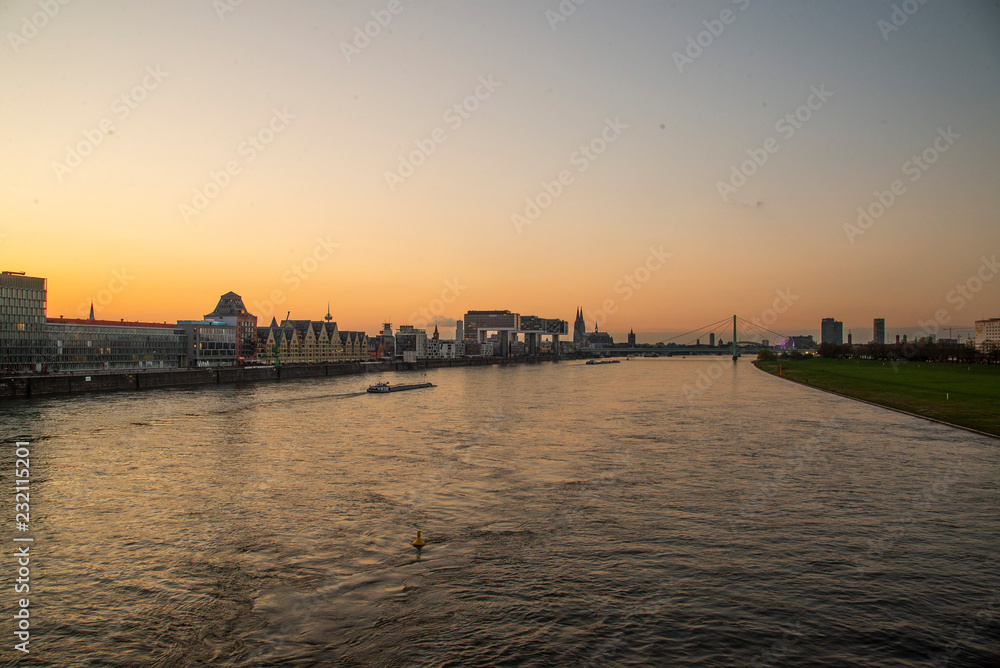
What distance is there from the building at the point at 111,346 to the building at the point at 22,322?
158 cm

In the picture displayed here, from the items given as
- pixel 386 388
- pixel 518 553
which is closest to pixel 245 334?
pixel 386 388

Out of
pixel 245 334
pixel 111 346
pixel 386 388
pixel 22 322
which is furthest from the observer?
pixel 245 334

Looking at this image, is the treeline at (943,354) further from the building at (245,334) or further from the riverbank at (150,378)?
the building at (245,334)

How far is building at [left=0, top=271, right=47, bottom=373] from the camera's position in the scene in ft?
251

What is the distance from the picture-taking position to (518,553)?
14359 millimetres

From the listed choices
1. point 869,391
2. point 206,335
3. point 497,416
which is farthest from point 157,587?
point 206,335

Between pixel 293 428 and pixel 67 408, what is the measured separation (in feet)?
81.2

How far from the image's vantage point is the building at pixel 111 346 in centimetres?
8319

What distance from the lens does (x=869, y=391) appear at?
61.8m

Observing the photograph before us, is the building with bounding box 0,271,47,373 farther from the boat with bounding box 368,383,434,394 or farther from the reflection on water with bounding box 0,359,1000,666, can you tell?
the reflection on water with bounding box 0,359,1000,666

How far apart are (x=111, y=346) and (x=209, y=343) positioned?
75.6 ft

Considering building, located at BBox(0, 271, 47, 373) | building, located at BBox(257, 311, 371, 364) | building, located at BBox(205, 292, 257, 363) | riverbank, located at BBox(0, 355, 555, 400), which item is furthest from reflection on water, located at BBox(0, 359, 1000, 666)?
building, located at BBox(257, 311, 371, 364)

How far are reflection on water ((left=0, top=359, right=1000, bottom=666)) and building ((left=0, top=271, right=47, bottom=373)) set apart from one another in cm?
6106

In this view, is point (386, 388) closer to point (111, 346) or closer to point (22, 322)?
point (111, 346)
